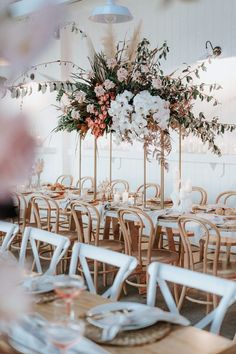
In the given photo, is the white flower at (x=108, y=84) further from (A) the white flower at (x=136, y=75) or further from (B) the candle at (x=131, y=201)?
(B) the candle at (x=131, y=201)

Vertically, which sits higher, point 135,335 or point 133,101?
point 133,101

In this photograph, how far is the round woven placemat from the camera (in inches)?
69.9

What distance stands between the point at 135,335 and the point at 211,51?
554 cm

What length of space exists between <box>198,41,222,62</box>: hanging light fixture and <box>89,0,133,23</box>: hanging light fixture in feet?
5.64

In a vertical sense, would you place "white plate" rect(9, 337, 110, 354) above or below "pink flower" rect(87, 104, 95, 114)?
below

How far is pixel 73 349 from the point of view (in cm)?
167

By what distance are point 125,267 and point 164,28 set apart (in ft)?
18.1

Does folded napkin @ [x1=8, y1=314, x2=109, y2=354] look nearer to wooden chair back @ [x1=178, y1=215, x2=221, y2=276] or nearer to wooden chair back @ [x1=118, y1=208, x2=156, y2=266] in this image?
wooden chair back @ [x1=178, y1=215, x2=221, y2=276]

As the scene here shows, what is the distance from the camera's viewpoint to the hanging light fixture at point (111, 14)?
15.3 feet

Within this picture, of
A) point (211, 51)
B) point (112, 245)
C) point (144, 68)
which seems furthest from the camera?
point (211, 51)

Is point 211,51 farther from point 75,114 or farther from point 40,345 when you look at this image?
point 40,345

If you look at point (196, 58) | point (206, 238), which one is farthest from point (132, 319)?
point (196, 58)

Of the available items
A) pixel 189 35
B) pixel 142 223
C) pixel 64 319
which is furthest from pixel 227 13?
pixel 64 319

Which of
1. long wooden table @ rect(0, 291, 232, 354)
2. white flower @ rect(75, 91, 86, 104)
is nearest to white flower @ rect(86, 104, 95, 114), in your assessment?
white flower @ rect(75, 91, 86, 104)
